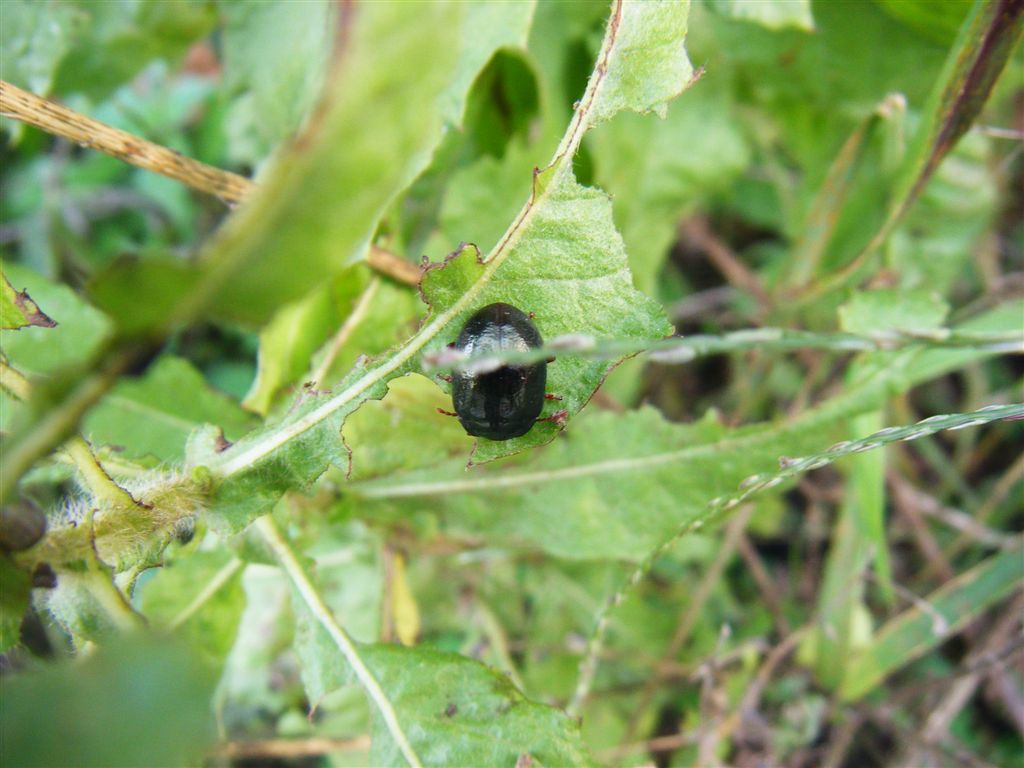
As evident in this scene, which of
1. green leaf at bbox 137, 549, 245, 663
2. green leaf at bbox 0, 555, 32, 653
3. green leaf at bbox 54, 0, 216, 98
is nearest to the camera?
green leaf at bbox 0, 555, 32, 653

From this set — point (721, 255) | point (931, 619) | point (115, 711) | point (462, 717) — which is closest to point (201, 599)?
point (462, 717)

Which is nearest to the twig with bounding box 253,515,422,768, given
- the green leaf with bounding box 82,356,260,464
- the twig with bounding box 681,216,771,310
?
the green leaf with bounding box 82,356,260,464

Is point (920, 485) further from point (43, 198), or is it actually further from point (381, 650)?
point (43, 198)

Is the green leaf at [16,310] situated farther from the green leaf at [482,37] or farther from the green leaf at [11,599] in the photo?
the green leaf at [482,37]

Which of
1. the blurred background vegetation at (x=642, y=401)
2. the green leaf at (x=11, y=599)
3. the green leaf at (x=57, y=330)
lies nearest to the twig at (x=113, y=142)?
the blurred background vegetation at (x=642, y=401)

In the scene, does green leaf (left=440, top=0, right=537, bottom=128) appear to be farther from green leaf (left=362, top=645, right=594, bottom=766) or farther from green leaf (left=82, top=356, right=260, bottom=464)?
green leaf (left=362, top=645, right=594, bottom=766)

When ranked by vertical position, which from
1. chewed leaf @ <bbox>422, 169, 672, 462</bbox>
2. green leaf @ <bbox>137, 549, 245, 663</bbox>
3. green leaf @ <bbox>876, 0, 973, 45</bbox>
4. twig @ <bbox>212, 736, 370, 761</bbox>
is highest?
green leaf @ <bbox>876, 0, 973, 45</bbox>
